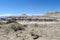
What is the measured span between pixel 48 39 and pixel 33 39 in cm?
187

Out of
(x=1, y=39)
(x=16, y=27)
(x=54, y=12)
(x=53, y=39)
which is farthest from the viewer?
(x=54, y=12)

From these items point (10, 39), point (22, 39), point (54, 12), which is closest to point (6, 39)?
point (10, 39)

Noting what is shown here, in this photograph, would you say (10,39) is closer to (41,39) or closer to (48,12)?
(41,39)

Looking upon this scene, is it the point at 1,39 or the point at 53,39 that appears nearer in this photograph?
the point at 1,39

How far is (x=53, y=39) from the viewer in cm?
1942

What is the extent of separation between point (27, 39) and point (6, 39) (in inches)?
99.8

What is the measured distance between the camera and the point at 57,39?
19.4 meters

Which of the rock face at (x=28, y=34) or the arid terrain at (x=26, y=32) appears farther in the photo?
the arid terrain at (x=26, y=32)

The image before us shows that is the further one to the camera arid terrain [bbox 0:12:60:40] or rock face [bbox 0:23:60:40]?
arid terrain [bbox 0:12:60:40]

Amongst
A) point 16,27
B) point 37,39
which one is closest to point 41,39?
point 37,39

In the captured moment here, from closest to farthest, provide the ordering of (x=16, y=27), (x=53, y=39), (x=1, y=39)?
(x=1, y=39), (x=53, y=39), (x=16, y=27)

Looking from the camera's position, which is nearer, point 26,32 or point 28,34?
point 28,34

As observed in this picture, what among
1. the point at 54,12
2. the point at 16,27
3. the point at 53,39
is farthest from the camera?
the point at 54,12

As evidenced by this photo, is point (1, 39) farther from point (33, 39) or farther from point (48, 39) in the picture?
point (48, 39)
